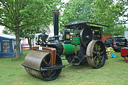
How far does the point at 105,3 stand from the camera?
12719mm

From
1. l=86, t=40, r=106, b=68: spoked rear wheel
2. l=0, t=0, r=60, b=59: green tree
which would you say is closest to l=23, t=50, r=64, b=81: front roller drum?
l=86, t=40, r=106, b=68: spoked rear wheel

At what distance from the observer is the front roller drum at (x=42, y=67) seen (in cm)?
411

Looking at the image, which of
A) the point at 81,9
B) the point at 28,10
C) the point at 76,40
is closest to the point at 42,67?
the point at 76,40

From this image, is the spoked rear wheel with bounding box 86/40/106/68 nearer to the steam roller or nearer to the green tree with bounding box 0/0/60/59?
the steam roller

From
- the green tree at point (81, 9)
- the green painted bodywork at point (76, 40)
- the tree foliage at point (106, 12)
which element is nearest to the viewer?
the green painted bodywork at point (76, 40)

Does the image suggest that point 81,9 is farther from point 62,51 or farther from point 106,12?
point 62,51

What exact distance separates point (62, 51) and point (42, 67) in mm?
1033

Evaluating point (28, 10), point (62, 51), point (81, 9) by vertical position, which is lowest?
point (62, 51)

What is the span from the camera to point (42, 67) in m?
4.54

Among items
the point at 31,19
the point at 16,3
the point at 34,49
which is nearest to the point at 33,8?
the point at 31,19

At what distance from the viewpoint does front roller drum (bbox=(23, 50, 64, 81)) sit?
4.11 metres

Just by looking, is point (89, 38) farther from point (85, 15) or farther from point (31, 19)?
point (85, 15)

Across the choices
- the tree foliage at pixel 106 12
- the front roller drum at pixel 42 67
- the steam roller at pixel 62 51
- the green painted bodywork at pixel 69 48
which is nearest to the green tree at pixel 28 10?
the tree foliage at pixel 106 12

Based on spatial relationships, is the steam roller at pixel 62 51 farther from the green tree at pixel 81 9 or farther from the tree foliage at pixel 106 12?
the green tree at pixel 81 9
